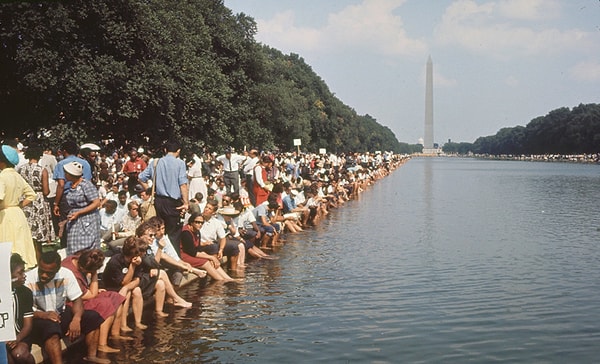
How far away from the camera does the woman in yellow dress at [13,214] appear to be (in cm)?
855

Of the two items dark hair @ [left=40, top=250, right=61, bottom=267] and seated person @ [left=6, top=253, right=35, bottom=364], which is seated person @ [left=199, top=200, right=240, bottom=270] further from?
seated person @ [left=6, top=253, right=35, bottom=364]

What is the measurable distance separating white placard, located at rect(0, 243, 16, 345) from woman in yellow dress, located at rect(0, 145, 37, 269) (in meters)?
3.12

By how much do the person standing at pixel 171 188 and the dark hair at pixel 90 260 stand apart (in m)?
3.88

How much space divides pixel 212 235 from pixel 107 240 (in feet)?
6.78

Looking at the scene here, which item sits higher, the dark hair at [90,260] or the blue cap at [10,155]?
the blue cap at [10,155]

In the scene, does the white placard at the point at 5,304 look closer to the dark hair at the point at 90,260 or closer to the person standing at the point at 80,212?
the dark hair at the point at 90,260

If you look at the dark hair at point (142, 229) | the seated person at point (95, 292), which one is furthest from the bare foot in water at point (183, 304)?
the seated person at point (95, 292)

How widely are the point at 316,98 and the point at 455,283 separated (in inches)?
3701

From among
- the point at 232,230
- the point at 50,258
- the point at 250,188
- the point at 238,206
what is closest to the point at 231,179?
the point at 250,188

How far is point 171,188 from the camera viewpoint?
40.2 feet

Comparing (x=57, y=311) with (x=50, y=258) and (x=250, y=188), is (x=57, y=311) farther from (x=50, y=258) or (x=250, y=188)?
(x=250, y=188)

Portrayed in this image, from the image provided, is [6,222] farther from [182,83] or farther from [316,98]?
[316,98]

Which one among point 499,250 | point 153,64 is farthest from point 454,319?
point 153,64

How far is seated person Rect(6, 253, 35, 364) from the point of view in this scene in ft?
21.9
